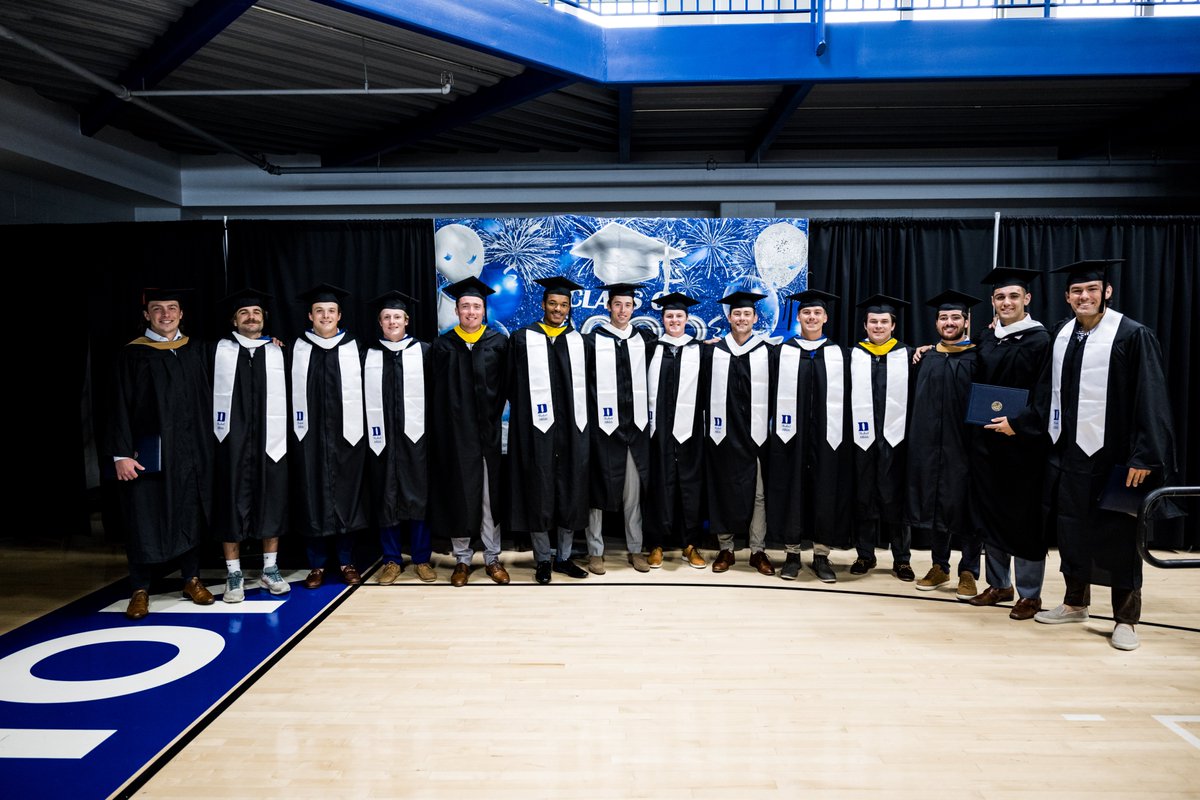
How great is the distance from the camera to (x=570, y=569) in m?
3.90

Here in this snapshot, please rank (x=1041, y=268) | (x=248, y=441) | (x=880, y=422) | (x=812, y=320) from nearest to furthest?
(x=248, y=441)
(x=880, y=422)
(x=812, y=320)
(x=1041, y=268)

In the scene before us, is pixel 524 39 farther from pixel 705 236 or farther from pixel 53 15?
pixel 53 15

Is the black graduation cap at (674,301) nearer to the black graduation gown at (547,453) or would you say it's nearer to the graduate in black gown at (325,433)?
the black graduation gown at (547,453)

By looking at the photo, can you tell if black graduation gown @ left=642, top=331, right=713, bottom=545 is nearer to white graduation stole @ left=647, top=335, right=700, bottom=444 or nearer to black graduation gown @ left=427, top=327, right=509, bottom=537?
white graduation stole @ left=647, top=335, right=700, bottom=444

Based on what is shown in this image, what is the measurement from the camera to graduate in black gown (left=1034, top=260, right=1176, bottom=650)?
9.30 ft

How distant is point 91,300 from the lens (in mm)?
4797

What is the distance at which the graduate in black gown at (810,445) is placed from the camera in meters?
3.80

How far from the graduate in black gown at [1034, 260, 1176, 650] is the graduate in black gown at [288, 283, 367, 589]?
3.43m

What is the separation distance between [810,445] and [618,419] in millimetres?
1102

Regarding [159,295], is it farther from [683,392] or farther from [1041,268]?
[1041,268]

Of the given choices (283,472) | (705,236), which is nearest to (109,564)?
(283,472)

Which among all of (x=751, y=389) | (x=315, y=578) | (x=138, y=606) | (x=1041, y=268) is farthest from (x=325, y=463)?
(x=1041, y=268)

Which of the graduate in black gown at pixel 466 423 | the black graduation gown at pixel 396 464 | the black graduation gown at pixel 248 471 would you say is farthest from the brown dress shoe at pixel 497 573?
the black graduation gown at pixel 248 471

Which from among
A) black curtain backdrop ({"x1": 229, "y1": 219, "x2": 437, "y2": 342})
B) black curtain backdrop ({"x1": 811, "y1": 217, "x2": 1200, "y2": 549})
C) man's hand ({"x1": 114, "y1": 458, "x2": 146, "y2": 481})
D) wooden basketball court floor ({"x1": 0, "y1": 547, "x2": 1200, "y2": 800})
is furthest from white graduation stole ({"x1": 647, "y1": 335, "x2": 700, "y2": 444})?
man's hand ({"x1": 114, "y1": 458, "x2": 146, "y2": 481})
